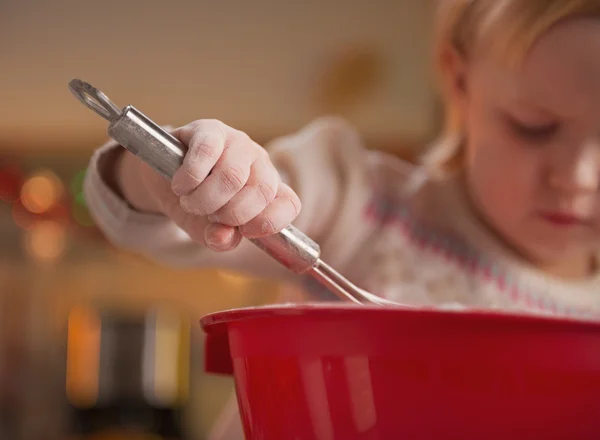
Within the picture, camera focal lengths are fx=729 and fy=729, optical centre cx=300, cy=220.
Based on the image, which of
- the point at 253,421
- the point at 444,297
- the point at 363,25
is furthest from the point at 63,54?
the point at 253,421

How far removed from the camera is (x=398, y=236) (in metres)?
0.55

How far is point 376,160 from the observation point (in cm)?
58

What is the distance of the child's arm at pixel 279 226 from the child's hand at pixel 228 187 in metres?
0.01

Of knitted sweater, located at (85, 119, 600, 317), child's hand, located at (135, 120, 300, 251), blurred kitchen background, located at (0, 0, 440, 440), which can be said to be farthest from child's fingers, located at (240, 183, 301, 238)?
blurred kitchen background, located at (0, 0, 440, 440)

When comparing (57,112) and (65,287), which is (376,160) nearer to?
(57,112)

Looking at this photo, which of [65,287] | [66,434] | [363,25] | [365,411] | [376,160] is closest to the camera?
[365,411]

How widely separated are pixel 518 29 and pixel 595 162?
0.31 feet

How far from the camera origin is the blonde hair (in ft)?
1.41

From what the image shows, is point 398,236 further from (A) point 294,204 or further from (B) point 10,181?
(B) point 10,181

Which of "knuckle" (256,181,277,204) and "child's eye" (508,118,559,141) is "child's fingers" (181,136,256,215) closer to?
"knuckle" (256,181,277,204)

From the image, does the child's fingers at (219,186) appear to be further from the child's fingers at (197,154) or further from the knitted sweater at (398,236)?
the knitted sweater at (398,236)

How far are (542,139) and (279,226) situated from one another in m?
0.25

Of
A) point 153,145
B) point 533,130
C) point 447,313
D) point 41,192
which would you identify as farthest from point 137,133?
point 41,192

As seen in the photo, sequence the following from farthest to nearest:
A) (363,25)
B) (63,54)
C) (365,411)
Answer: (363,25) → (63,54) → (365,411)
